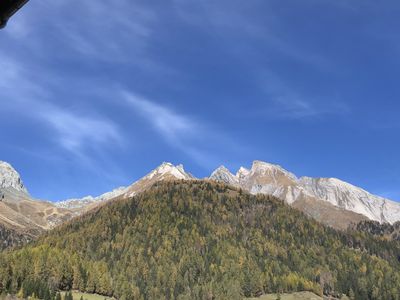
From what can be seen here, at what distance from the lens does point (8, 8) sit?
21.0ft

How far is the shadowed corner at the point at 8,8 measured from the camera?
628 cm

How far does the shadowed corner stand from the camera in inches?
247

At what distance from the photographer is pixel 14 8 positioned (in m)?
6.33
